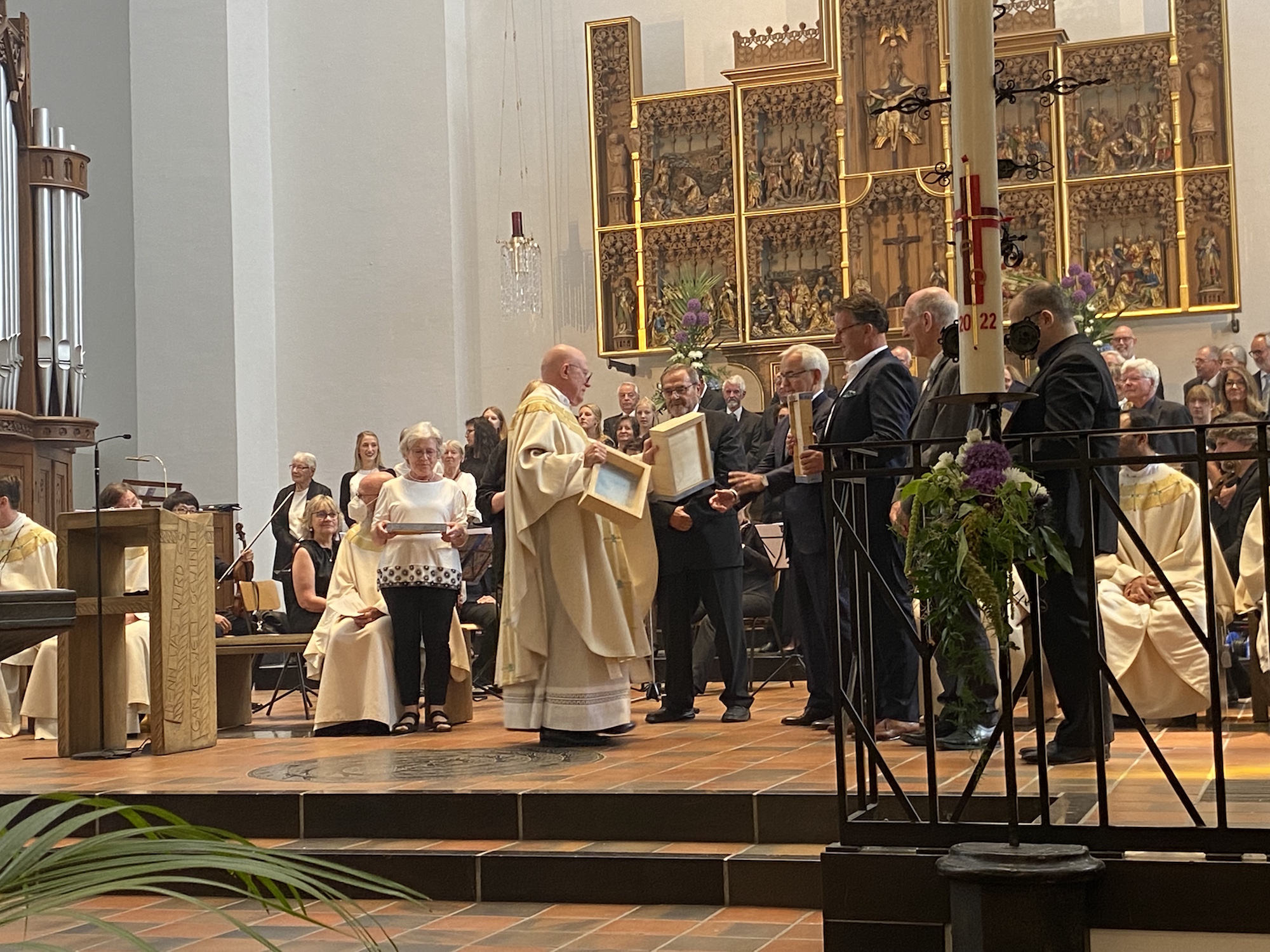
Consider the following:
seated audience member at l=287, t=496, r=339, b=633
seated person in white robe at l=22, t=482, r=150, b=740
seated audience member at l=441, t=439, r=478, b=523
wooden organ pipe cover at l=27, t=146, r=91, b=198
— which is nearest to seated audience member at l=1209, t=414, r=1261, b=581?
seated audience member at l=287, t=496, r=339, b=633

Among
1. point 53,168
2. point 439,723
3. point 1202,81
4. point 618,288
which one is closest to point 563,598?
point 439,723

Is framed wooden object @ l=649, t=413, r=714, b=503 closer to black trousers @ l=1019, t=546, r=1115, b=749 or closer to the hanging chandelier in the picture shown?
black trousers @ l=1019, t=546, r=1115, b=749

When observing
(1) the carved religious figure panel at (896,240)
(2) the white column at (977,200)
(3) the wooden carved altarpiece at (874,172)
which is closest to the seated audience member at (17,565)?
(3) the wooden carved altarpiece at (874,172)

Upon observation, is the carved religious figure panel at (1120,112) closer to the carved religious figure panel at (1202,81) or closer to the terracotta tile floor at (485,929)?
the carved religious figure panel at (1202,81)

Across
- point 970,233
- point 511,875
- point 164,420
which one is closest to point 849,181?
point 164,420

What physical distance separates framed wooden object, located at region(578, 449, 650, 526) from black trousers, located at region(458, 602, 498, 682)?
290cm

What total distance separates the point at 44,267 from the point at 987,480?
11545 mm

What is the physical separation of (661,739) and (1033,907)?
3432 millimetres

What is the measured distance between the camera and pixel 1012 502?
11.6 feet

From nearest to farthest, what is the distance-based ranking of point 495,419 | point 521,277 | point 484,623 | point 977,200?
point 977,200 → point 484,623 → point 495,419 → point 521,277

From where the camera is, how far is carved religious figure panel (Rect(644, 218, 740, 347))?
13.0 m

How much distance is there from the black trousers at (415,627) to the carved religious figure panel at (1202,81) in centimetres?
697

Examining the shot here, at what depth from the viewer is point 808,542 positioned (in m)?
6.88

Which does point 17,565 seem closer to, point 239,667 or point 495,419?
point 239,667
